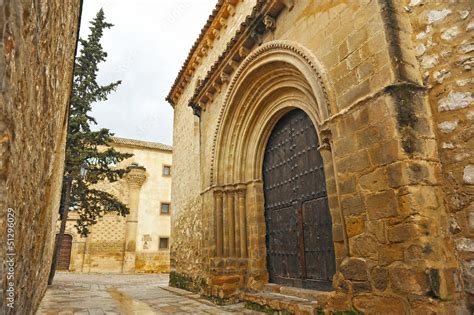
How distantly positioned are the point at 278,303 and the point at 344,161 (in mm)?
2114

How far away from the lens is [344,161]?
3.01m

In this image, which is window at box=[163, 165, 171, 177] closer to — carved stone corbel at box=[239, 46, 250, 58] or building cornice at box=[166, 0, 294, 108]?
building cornice at box=[166, 0, 294, 108]

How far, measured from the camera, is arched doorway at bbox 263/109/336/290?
13.0 ft

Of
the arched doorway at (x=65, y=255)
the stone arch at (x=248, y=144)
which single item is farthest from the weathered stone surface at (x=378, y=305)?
the arched doorway at (x=65, y=255)

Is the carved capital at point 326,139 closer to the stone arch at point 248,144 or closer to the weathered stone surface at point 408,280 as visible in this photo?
the stone arch at point 248,144

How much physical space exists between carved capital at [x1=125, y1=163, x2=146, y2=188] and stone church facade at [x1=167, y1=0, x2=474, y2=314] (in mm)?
13266

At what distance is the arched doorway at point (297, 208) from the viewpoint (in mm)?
3957

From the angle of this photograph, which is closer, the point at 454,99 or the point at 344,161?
the point at 454,99

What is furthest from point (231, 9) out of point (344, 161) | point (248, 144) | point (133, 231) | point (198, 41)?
point (133, 231)

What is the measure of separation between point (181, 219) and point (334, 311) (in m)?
5.98

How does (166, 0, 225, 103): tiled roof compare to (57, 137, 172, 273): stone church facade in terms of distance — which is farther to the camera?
(57, 137, 172, 273): stone church facade

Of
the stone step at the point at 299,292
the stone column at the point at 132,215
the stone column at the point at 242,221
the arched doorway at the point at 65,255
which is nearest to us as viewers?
the stone step at the point at 299,292

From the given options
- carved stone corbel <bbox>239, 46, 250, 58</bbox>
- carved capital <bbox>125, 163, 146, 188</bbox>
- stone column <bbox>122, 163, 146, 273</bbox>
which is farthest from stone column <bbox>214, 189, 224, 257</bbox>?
carved capital <bbox>125, 163, 146, 188</bbox>

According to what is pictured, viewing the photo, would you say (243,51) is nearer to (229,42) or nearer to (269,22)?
(229,42)
